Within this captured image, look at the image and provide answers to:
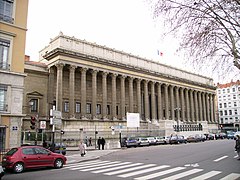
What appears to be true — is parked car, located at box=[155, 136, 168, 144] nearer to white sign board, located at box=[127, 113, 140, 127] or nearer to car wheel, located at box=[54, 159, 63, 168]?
white sign board, located at box=[127, 113, 140, 127]

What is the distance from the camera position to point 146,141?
39.7 meters

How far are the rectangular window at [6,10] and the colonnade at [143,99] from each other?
23298 millimetres

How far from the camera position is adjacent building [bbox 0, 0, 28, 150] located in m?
18.7

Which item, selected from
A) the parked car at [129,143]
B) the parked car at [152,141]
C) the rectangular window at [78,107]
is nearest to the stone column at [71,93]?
the rectangular window at [78,107]

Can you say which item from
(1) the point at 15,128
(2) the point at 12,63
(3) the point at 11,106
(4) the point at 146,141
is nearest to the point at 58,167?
(1) the point at 15,128

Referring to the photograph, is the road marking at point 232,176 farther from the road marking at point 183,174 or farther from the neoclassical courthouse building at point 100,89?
the neoclassical courthouse building at point 100,89

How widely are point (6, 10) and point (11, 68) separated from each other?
15.8 feet

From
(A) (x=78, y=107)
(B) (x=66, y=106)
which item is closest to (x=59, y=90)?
(B) (x=66, y=106)

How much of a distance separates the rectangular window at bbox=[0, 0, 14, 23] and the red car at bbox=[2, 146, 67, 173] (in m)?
10.9

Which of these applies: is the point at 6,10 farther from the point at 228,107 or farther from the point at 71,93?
the point at 228,107

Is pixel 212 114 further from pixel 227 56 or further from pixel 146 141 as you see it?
pixel 227 56

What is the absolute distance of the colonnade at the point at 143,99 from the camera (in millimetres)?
45156

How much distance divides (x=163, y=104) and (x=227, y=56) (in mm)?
55040

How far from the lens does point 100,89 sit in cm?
5334
